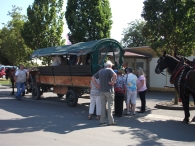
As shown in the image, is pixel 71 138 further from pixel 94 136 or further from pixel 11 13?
pixel 11 13

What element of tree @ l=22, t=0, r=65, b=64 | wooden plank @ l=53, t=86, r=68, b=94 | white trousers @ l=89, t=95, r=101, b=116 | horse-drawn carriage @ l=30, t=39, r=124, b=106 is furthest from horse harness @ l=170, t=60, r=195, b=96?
tree @ l=22, t=0, r=65, b=64

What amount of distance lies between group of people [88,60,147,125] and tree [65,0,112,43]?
26.1 ft

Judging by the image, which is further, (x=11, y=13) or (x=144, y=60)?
(x=11, y=13)

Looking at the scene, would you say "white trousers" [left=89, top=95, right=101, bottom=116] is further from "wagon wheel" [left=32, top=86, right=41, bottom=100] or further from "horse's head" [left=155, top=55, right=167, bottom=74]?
"wagon wheel" [left=32, top=86, right=41, bottom=100]

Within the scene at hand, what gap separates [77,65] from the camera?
12.5 m

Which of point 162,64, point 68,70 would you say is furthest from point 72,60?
point 162,64

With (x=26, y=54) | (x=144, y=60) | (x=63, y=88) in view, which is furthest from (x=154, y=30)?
(x=26, y=54)

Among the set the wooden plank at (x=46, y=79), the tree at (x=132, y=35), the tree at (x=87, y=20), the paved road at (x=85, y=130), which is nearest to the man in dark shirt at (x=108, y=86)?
the paved road at (x=85, y=130)

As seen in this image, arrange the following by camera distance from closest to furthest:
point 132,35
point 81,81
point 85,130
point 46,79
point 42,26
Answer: point 85,130
point 81,81
point 46,79
point 42,26
point 132,35

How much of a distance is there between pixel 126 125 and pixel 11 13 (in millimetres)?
27016

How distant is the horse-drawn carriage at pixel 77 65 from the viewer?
1203cm

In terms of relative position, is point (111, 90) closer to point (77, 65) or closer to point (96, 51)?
point (96, 51)

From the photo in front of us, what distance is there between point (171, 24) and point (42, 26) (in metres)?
11.3

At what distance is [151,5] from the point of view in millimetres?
12977
